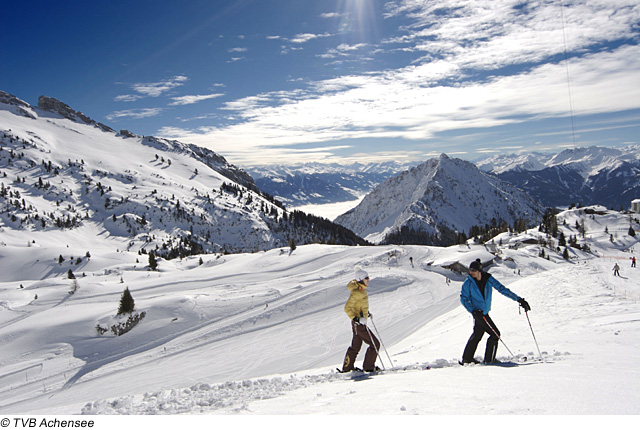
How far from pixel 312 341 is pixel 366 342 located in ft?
45.2

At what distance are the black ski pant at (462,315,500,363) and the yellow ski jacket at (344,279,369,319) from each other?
2685 mm

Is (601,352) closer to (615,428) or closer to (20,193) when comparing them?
(615,428)

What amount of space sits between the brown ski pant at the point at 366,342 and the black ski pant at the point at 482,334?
7.61 ft

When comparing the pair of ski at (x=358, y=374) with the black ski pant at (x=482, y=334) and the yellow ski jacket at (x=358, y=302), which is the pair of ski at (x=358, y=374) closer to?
the yellow ski jacket at (x=358, y=302)

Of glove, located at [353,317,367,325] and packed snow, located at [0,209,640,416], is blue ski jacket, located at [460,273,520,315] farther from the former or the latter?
glove, located at [353,317,367,325]

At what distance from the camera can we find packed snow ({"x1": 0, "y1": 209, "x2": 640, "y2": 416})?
5852mm

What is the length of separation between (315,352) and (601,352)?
1484 cm

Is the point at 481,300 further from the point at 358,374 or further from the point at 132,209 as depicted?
the point at 132,209

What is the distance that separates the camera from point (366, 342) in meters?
9.09

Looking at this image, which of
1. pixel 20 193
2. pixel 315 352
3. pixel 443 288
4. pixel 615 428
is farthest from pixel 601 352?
pixel 20 193

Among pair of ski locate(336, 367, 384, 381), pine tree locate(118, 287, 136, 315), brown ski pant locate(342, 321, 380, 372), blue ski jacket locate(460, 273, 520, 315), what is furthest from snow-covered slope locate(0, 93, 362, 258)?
blue ski jacket locate(460, 273, 520, 315)

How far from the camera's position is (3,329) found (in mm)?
24344

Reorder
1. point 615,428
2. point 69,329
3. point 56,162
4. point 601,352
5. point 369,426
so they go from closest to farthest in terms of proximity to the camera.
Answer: point 615,428
point 369,426
point 601,352
point 69,329
point 56,162

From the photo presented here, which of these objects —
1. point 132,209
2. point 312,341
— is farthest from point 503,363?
point 132,209
